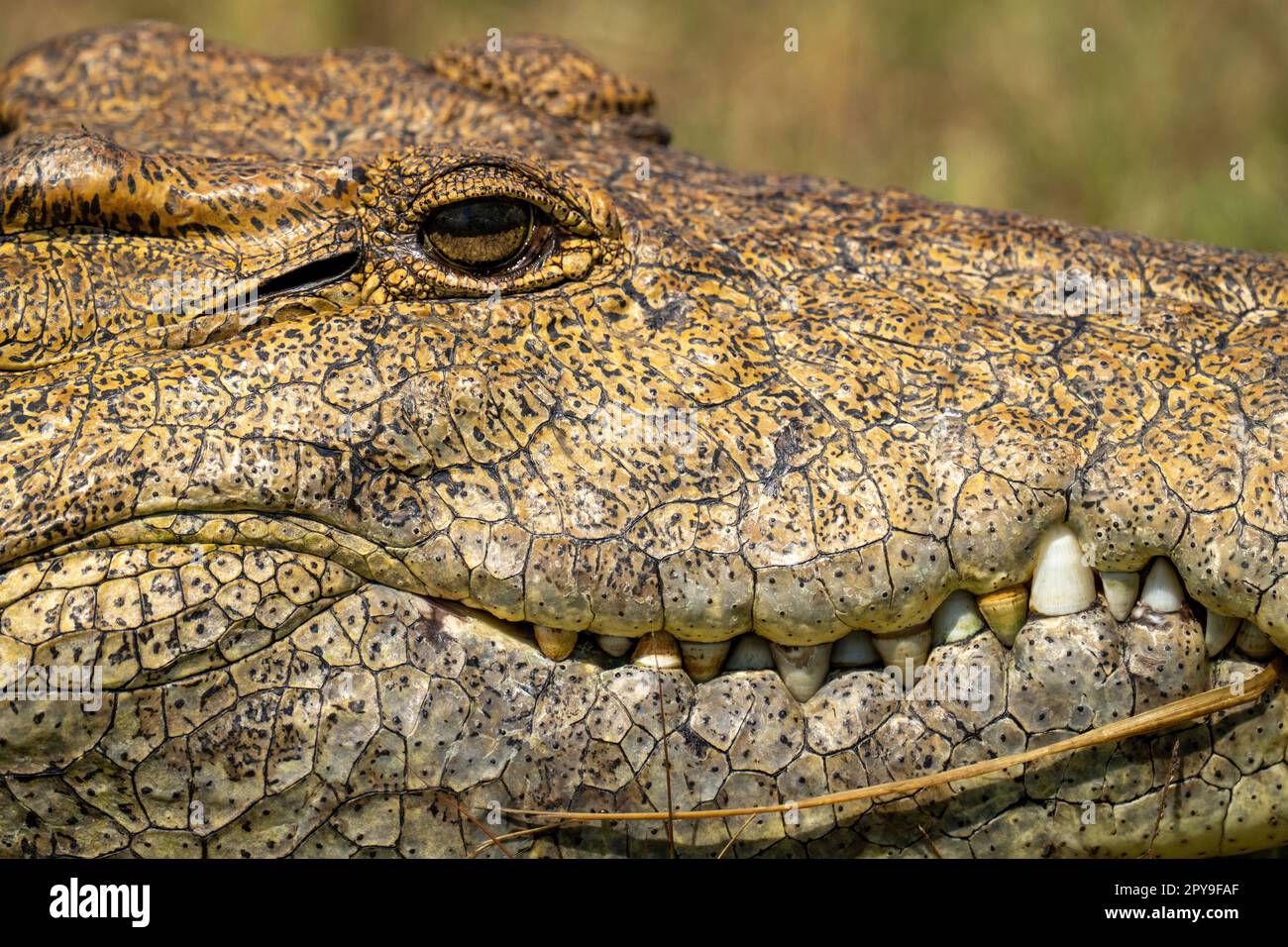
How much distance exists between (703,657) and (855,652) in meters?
0.32

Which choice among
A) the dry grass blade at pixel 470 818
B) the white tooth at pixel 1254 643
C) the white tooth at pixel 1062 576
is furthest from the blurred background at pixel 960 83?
the dry grass blade at pixel 470 818

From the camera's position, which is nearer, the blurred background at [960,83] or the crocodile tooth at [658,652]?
the crocodile tooth at [658,652]

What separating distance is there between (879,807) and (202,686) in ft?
4.62

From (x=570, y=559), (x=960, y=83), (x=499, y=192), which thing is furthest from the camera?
(x=960, y=83)

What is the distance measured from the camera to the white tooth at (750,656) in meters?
2.85

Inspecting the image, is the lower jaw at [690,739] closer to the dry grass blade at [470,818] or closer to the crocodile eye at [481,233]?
the dry grass blade at [470,818]

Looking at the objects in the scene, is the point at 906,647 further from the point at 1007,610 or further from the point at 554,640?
the point at 554,640

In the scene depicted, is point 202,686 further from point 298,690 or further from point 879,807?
point 879,807

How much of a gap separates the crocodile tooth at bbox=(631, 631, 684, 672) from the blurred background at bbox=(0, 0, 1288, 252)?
4.13 metres

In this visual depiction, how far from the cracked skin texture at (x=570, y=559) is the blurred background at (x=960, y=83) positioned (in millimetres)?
3641

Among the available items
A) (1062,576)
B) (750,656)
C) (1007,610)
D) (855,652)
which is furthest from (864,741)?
(1062,576)

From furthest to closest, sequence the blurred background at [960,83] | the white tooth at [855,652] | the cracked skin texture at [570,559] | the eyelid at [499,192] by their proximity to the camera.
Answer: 1. the blurred background at [960,83]
2. the eyelid at [499,192]
3. the white tooth at [855,652]
4. the cracked skin texture at [570,559]

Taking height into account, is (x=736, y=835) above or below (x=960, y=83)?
below

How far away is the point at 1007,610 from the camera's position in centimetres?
280
